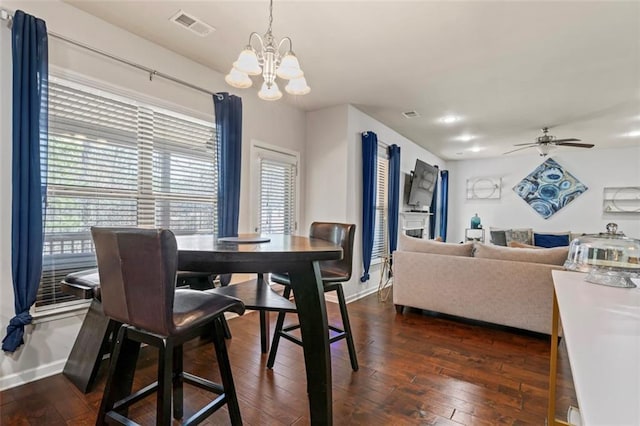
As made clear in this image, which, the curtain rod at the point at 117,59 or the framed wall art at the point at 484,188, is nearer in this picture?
the curtain rod at the point at 117,59

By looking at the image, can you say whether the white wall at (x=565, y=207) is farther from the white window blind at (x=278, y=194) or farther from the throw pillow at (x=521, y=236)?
the white window blind at (x=278, y=194)

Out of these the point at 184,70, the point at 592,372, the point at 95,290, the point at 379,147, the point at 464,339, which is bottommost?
the point at 464,339

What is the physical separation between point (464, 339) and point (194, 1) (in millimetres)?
3437

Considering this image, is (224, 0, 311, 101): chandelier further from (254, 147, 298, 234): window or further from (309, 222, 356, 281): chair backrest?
(254, 147, 298, 234): window

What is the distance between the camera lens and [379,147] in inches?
189

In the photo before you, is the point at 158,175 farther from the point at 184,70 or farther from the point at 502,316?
the point at 502,316

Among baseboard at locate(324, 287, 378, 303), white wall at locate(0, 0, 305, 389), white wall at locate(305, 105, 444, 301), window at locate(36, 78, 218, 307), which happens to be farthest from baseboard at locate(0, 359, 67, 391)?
white wall at locate(305, 105, 444, 301)

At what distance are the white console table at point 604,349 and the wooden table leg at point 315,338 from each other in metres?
0.89

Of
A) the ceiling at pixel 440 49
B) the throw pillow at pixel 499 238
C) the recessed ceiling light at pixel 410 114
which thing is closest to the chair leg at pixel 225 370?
the ceiling at pixel 440 49

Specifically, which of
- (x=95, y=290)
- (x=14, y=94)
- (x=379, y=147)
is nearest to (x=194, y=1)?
(x=14, y=94)

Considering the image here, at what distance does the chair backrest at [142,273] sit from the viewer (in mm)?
1068

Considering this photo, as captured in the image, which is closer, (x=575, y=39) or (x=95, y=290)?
(x=95, y=290)

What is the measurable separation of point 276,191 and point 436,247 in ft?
6.53

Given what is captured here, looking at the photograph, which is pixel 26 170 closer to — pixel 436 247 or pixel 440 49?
pixel 440 49
